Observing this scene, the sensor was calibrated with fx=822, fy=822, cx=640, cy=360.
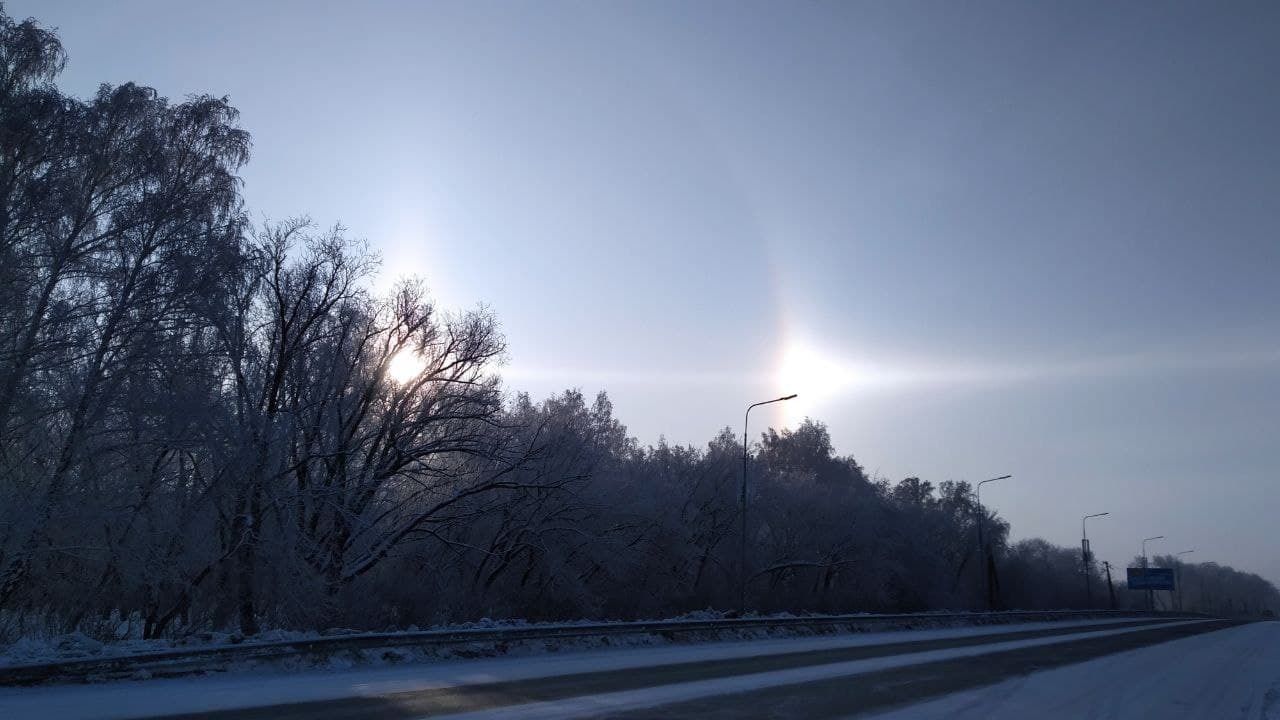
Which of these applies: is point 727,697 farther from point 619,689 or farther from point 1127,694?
point 1127,694

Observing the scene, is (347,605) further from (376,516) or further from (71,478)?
(71,478)

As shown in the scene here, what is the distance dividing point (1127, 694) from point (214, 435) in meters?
22.0

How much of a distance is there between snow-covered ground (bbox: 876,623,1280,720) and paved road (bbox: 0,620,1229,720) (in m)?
0.77

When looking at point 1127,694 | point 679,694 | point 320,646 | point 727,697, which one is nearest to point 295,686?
point 320,646

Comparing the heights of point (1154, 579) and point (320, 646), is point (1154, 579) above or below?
above

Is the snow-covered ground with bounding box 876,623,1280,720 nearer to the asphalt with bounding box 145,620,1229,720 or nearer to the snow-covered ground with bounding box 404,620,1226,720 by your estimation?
the snow-covered ground with bounding box 404,620,1226,720

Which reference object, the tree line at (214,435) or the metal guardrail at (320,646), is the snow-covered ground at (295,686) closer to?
the metal guardrail at (320,646)

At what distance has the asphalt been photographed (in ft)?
38.3

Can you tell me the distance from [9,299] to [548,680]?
14910 millimetres

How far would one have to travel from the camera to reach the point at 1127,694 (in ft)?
55.0

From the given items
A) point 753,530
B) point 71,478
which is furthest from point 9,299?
point 753,530

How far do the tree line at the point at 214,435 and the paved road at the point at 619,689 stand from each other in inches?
283

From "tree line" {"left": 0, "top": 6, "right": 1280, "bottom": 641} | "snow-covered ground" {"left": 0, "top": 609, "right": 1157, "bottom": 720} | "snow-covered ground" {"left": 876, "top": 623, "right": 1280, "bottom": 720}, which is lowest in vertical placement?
"snow-covered ground" {"left": 0, "top": 609, "right": 1157, "bottom": 720}

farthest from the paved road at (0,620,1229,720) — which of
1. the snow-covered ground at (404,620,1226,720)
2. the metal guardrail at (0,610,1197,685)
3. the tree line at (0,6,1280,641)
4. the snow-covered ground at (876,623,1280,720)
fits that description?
the tree line at (0,6,1280,641)
